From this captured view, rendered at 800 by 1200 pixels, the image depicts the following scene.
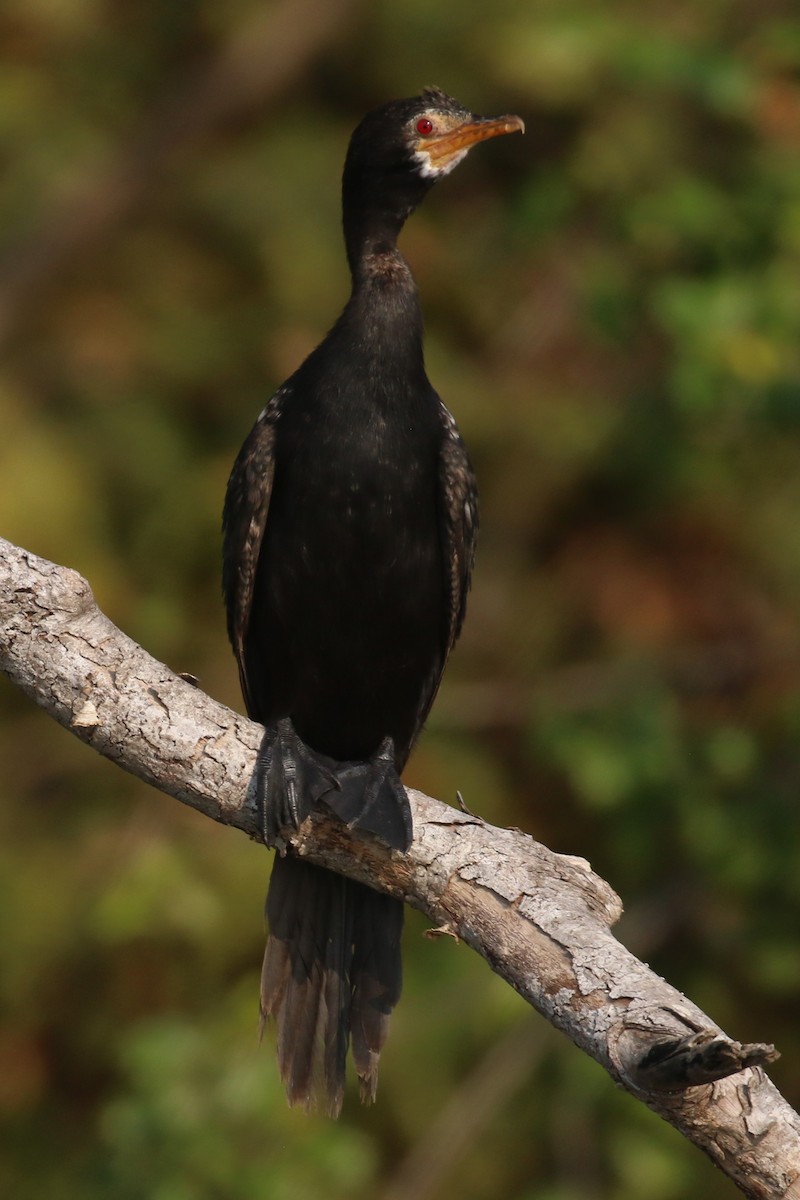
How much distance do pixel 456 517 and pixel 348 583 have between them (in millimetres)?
323

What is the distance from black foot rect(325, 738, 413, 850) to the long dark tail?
0.50 metres

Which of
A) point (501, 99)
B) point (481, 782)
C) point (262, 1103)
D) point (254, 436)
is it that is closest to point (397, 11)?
point (501, 99)

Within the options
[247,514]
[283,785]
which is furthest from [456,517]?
[283,785]

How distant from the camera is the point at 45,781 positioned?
6.84 meters

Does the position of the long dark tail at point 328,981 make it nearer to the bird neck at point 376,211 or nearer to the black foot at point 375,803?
the black foot at point 375,803

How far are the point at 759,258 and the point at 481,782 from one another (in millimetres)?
2345

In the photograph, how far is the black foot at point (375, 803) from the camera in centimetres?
328

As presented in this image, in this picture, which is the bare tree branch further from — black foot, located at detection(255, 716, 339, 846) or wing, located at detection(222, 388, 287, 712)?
wing, located at detection(222, 388, 287, 712)

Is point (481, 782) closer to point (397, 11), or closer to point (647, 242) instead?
point (647, 242)

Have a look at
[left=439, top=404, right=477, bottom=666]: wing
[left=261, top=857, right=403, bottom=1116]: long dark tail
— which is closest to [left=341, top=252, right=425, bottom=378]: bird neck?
[left=439, top=404, right=477, bottom=666]: wing

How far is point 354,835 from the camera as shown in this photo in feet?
11.1

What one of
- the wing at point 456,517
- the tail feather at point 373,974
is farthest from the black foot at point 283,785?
the wing at point 456,517

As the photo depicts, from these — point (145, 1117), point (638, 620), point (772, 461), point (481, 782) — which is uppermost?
point (772, 461)

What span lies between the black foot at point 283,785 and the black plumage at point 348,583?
35 centimetres
